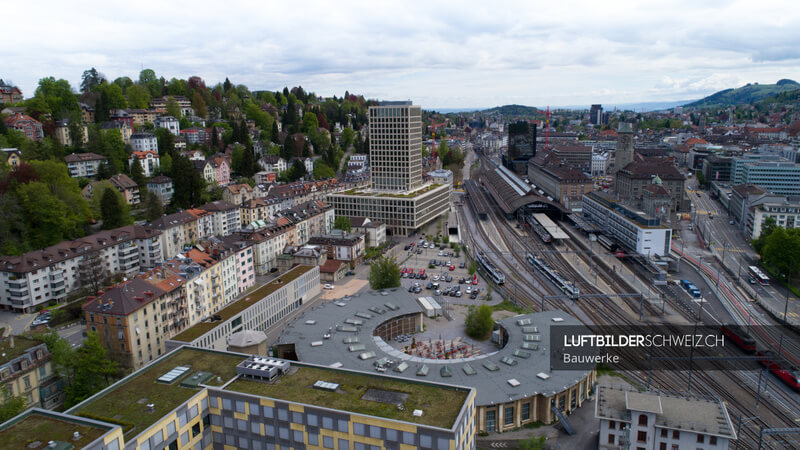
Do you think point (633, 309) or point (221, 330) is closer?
point (221, 330)

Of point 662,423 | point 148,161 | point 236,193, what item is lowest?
point 662,423

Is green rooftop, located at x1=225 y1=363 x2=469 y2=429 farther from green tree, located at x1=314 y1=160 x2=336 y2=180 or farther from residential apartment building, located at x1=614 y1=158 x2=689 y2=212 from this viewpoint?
green tree, located at x1=314 y1=160 x2=336 y2=180

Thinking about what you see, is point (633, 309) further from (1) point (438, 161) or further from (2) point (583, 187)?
(1) point (438, 161)

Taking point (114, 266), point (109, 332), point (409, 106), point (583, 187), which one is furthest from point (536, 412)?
point (583, 187)

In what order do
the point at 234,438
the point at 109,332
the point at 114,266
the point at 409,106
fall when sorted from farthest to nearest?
the point at 409,106 < the point at 114,266 < the point at 109,332 < the point at 234,438

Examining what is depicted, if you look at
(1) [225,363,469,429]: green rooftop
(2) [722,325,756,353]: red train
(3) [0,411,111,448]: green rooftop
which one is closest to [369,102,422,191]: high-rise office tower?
(2) [722,325,756,353]: red train

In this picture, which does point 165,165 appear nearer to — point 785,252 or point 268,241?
point 268,241

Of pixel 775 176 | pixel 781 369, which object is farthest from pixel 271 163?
pixel 775 176

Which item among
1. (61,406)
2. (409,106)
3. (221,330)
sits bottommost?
(61,406)
